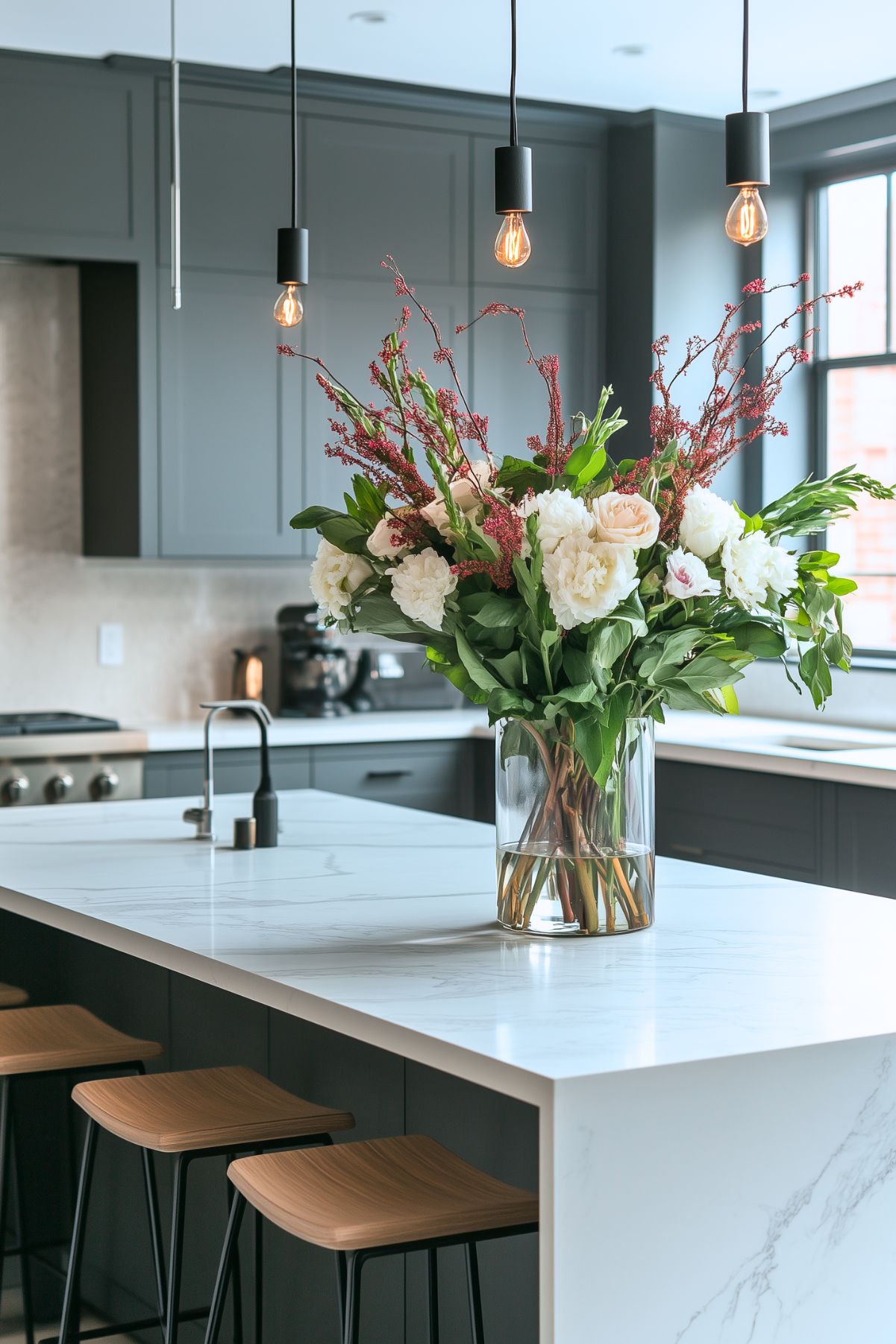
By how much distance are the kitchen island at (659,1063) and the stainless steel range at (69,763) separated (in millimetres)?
2044

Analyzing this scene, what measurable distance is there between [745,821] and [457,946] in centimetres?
237

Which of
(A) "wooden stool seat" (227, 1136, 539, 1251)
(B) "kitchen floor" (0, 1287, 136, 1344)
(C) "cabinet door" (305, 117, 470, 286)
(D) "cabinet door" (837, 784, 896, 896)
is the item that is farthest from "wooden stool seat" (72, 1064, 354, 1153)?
(C) "cabinet door" (305, 117, 470, 286)

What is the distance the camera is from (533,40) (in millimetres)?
4504

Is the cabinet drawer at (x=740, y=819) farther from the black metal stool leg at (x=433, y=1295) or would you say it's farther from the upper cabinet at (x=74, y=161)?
the black metal stool leg at (x=433, y=1295)

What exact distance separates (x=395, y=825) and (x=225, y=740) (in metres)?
1.57

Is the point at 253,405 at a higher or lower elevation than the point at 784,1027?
higher

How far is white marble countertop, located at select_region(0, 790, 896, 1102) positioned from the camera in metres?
1.67

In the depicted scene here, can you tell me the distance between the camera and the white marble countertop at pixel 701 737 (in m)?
4.09

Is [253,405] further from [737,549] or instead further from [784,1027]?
[784,1027]

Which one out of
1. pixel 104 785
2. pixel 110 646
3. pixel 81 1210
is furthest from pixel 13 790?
pixel 81 1210

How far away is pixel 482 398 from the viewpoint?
209 inches

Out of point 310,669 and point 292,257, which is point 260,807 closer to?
point 292,257

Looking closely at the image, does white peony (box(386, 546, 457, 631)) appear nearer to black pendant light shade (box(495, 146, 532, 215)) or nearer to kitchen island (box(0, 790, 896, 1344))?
kitchen island (box(0, 790, 896, 1344))

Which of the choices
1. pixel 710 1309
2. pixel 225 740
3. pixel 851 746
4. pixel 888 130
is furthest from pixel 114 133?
pixel 710 1309
